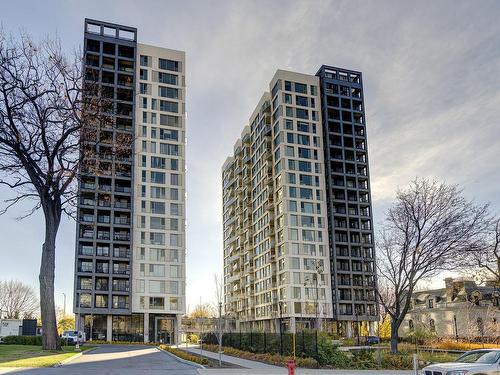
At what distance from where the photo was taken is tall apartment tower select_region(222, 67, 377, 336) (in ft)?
284

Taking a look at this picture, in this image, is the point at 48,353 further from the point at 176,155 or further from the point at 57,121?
the point at 176,155

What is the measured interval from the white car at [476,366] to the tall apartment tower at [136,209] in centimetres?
6088

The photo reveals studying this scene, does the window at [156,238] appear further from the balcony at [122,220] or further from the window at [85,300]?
the window at [85,300]

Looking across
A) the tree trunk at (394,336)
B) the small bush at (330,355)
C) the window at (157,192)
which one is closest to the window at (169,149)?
the window at (157,192)

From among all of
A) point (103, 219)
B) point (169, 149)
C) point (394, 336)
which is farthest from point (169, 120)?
point (394, 336)

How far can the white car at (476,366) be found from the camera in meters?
16.3

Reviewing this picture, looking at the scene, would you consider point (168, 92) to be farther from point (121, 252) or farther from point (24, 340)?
point (24, 340)

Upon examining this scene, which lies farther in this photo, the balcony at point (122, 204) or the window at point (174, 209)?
the window at point (174, 209)

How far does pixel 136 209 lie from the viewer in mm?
81375

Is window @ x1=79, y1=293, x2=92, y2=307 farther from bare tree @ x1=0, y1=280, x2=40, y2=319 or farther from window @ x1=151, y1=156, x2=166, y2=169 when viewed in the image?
bare tree @ x1=0, y1=280, x2=40, y2=319

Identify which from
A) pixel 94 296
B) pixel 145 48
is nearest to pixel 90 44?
pixel 145 48

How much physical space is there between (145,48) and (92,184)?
24935 mm

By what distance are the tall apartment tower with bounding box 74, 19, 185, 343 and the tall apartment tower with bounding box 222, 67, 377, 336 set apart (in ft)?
57.8

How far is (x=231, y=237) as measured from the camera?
12119 cm
